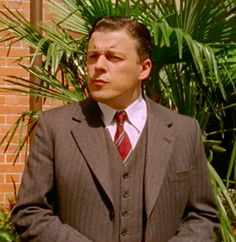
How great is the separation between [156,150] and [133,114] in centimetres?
18

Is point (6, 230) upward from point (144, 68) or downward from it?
downward

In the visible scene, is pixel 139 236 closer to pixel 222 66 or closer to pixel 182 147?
pixel 182 147

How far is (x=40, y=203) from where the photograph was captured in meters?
2.61

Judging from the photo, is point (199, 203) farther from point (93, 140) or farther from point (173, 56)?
point (173, 56)

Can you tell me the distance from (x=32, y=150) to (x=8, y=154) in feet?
8.83

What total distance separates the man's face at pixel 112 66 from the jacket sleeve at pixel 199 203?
379 millimetres

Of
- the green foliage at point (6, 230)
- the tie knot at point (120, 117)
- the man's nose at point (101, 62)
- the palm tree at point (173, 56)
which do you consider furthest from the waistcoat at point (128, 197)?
the green foliage at point (6, 230)

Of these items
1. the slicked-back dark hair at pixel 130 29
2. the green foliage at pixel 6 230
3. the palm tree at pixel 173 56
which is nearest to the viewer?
the slicked-back dark hair at pixel 130 29

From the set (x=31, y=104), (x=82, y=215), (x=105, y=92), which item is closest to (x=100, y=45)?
(x=105, y=92)

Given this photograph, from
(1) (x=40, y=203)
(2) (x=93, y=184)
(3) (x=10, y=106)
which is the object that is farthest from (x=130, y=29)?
(3) (x=10, y=106)

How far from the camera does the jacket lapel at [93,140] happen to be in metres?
2.61

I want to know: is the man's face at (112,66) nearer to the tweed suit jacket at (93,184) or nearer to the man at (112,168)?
the man at (112,168)

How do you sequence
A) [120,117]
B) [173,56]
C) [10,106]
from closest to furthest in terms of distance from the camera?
[120,117]
[173,56]
[10,106]

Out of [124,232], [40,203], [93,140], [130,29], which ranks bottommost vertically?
[124,232]
